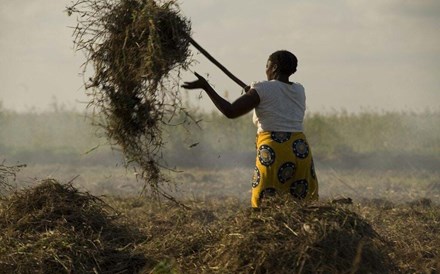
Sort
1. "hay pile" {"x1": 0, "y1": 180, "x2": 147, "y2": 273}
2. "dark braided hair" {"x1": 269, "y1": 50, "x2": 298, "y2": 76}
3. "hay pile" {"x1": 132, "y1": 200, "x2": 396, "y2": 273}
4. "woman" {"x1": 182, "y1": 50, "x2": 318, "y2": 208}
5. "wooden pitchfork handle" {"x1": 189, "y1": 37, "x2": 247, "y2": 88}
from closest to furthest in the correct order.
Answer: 1. "hay pile" {"x1": 132, "y1": 200, "x2": 396, "y2": 273}
2. "hay pile" {"x1": 0, "y1": 180, "x2": 147, "y2": 273}
3. "woman" {"x1": 182, "y1": 50, "x2": 318, "y2": 208}
4. "dark braided hair" {"x1": 269, "y1": 50, "x2": 298, "y2": 76}
5. "wooden pitchfork handle" {"x1": 189, "y1": 37, "x2": 247, "y2": 88}

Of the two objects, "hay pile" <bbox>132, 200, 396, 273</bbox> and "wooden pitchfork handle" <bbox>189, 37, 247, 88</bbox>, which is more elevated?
"wooden pitchfork handle" <bbox>189, 37, 247, 88</bbox>

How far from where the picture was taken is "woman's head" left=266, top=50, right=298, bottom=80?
5582 millimetres

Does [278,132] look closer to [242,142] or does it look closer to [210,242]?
[210,242]

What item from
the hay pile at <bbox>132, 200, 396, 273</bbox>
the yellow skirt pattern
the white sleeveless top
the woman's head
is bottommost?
the hay pile at <bbox>132, 200, 396, 273</bbox>

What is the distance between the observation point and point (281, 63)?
5578 millimetres

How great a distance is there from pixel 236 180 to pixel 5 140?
31.9 ft

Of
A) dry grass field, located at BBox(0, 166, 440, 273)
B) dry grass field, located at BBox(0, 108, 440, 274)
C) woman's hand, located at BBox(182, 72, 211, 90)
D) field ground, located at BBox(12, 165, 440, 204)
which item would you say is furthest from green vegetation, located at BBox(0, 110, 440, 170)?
woman's hand, located at BBox(182, 72, 211, 90)

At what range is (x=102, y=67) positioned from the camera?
20.0 feet

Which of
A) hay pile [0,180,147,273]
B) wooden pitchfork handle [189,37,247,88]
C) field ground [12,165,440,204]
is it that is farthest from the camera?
field ground [12,165,440,204]

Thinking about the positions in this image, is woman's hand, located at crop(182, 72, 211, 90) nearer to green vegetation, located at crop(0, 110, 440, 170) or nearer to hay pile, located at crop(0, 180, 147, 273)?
hay pile, located at crop(0, 180, 147, 273)

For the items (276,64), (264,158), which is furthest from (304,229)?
(276,64)

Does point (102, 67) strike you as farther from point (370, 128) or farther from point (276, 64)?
point (370, 128)

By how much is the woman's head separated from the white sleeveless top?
0.36ft

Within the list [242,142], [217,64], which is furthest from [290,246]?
[242,142]
